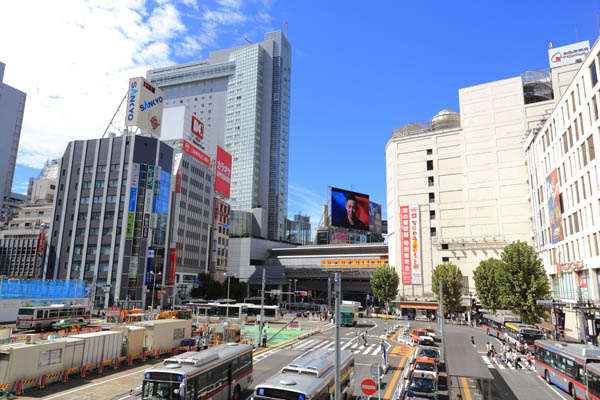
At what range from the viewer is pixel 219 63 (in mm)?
187375

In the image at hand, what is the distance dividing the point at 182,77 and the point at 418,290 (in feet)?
543

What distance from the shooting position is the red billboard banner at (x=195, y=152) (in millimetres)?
103519

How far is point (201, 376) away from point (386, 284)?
2580 inches

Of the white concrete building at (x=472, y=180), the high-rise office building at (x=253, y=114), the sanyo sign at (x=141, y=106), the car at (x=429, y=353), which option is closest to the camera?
the car at (x=429, y=353)

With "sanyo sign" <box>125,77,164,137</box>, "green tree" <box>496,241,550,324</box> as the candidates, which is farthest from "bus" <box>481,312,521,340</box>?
"sanyo sign" <box>125,77,164,137</box>

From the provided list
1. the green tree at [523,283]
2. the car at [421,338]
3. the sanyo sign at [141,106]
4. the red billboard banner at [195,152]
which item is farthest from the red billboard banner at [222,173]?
the car at [421,338]

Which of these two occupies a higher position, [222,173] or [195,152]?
[195,152]

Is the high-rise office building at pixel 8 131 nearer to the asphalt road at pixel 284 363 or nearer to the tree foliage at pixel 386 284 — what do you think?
the tree foliage at pixel 386 284

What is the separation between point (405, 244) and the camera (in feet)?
270

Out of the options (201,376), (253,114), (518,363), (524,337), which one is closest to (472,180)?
(524,337)

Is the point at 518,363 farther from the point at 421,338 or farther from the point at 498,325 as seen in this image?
the point at 498,325

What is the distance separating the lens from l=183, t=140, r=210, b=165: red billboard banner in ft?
340

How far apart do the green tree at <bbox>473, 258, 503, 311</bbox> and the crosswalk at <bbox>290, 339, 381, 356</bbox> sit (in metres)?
31.2

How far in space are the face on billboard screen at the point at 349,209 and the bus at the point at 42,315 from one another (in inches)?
2695
